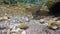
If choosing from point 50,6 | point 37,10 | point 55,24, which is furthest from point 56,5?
point 55,24

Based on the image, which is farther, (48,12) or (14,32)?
(48,12)

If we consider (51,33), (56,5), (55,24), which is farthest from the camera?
(56,5)

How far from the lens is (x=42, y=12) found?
2043 mm

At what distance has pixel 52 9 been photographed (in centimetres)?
205

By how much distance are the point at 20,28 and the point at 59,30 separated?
1.06 ft

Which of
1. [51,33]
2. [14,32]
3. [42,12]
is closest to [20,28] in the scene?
[14,32]

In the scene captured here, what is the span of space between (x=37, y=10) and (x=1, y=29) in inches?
33.5

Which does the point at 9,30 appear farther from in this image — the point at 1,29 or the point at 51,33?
the point at 51,33

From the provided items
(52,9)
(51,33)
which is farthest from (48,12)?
(51,33)

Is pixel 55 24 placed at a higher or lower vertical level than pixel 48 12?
higher

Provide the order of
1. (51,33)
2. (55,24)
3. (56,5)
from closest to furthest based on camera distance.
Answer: (51,33)
(55,24)
(56,5)

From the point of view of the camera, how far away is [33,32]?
120 centimetres

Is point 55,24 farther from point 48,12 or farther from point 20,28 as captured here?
point 48,12

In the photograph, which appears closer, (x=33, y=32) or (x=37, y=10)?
(x=33, y=32)
